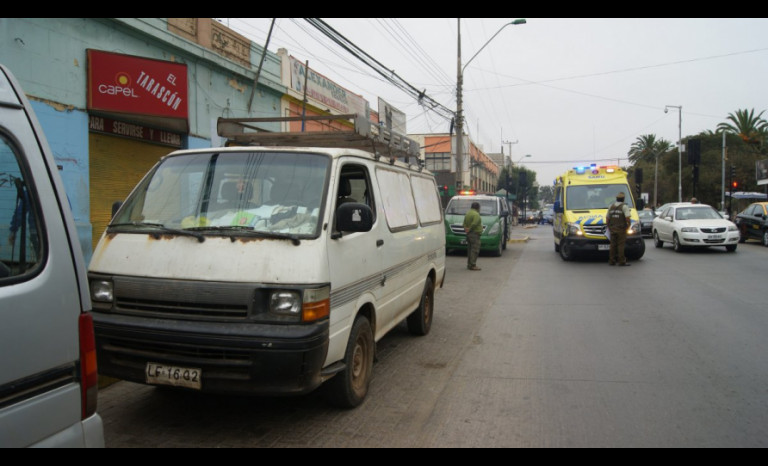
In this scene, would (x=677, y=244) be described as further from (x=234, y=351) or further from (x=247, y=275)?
(x=234, y=351)

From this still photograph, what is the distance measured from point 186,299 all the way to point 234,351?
50 centimetres

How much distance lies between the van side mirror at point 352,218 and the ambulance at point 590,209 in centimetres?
1180

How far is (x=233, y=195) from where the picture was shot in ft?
13.7

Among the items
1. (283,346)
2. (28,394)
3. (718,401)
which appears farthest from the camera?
(718,401)

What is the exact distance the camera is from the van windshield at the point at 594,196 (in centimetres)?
1501

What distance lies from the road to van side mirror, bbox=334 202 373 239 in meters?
1.49

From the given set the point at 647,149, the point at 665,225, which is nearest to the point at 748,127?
the point at 647,149

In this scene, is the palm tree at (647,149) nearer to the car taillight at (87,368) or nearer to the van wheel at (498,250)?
the van wheel at (498,250)

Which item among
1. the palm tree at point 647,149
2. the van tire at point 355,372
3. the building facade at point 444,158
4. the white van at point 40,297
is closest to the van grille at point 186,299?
the van tire at point 355,372

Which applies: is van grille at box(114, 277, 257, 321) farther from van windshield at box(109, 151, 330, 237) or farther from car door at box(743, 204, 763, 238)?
car door at box(743, 204, 763, 238)
